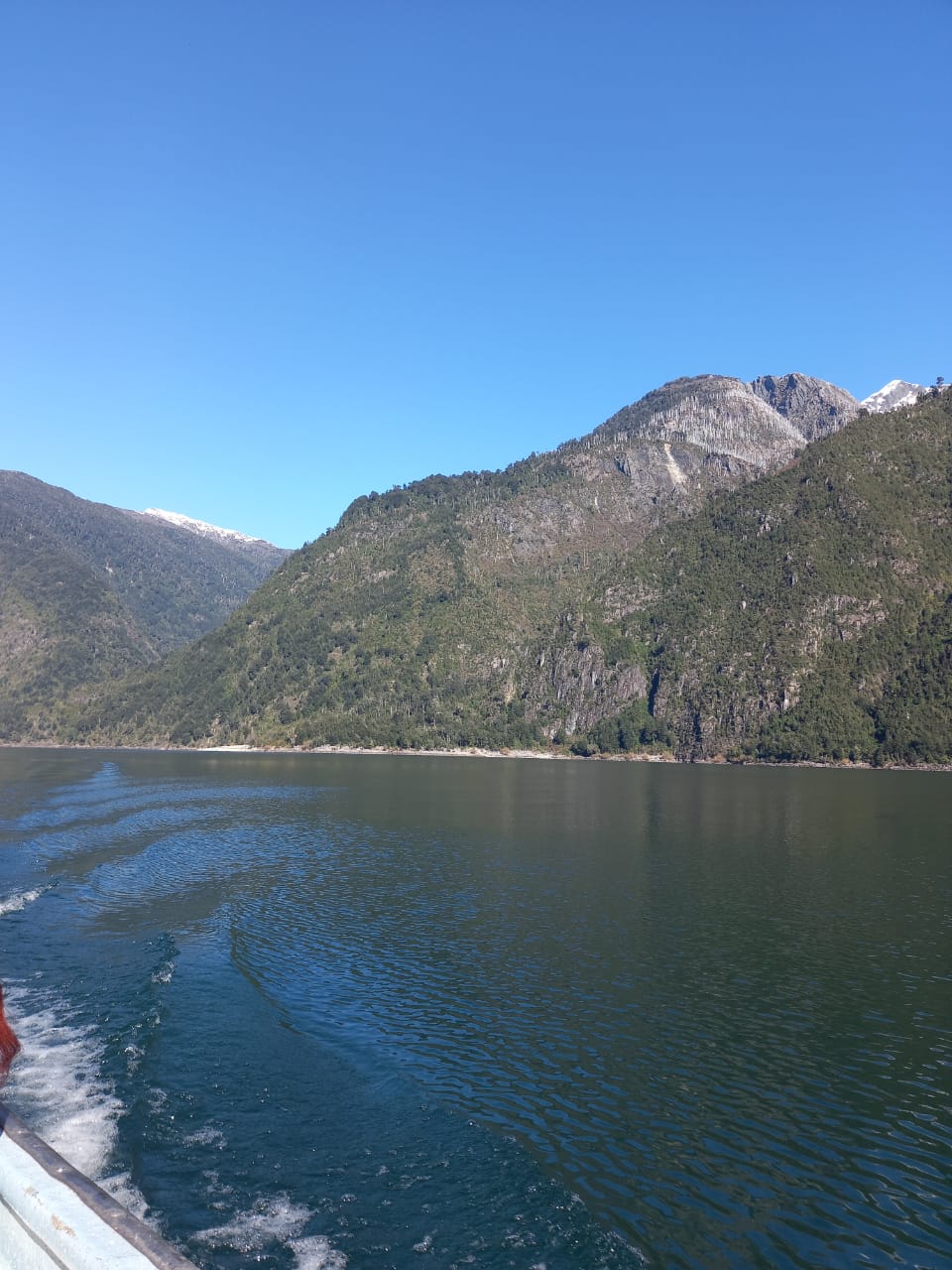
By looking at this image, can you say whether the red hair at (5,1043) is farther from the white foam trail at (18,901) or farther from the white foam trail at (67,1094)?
the white foam trail at (18,901)

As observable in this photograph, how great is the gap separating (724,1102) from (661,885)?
37.7 metres

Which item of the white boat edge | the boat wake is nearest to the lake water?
the boat wake

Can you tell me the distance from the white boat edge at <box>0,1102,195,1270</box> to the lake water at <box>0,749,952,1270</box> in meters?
13.6

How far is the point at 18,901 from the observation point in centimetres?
5922

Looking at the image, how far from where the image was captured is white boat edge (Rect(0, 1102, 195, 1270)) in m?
8.33

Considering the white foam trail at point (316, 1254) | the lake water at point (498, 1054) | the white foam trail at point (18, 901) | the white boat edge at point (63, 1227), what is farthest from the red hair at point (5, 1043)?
the white foam trail at point (18, 901)

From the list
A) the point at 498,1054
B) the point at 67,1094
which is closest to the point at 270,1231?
the point at 67,1094

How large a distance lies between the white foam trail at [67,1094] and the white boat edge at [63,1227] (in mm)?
14562

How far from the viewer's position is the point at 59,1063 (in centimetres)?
3161

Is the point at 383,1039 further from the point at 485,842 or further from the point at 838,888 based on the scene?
the point at 485,842

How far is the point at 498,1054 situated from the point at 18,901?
43.6 meters

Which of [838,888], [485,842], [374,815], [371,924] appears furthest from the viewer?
[374,815]

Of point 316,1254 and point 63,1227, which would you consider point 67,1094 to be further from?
point 63,1227

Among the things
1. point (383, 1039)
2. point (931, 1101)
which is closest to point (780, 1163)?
point (931, 1101)
